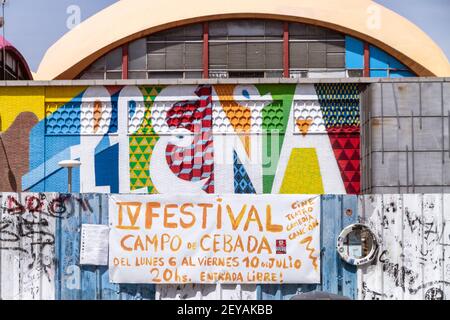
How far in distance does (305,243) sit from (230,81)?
1075 centimetres

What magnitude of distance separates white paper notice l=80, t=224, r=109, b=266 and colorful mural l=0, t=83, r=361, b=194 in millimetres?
9870

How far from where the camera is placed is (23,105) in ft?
77.8

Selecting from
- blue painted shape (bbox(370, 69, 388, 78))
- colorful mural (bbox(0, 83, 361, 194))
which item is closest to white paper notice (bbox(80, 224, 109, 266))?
colorful mural (bbox(0, 83, 361, 194))

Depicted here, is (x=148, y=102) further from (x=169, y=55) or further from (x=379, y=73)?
(x=379, y=73)

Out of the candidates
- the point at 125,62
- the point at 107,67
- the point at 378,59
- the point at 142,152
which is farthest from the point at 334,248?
the point at 107,67

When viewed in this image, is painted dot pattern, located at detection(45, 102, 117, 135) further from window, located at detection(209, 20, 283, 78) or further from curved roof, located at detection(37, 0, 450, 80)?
curved roof, located at detection(37, 0, 450, 80)

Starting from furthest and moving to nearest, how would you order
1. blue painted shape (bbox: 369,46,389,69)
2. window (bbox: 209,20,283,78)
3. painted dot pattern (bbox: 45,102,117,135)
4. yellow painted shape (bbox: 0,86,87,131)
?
blue painted shape (bbox: 369,46,389,69) → window (bbox: 209,20,283,78) → yellow painted shape (bbox: 0,86,87,131) → painted dot pattern (bbox: 45,102,117,135)

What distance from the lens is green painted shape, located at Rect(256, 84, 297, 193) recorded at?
23.1 m

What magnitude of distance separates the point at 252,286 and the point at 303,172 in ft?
33.6

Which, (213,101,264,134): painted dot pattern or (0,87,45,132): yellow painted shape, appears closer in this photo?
(213,101,264,134): painted dot pattern
